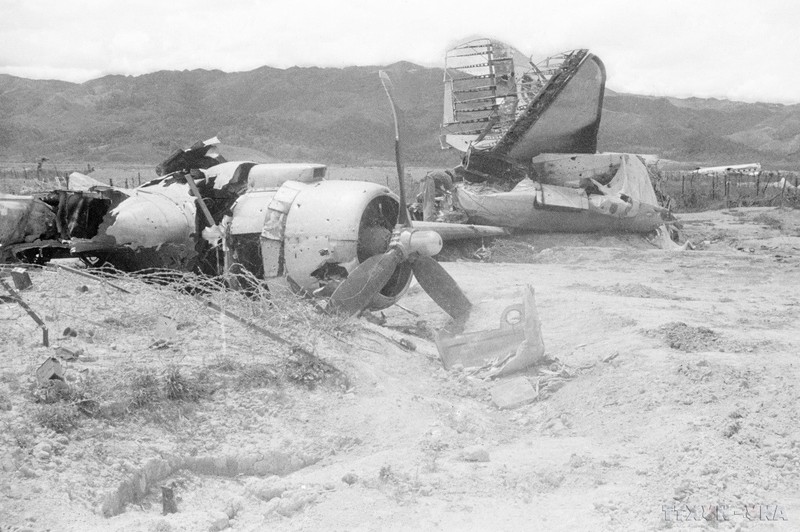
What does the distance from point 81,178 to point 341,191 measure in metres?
4.91

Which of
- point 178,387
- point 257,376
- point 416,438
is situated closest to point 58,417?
point 178,387

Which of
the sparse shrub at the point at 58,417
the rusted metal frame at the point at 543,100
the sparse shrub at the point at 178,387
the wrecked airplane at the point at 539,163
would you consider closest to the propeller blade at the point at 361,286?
the sparse shrub at the point at 178,387

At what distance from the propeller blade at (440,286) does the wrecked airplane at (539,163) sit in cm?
708

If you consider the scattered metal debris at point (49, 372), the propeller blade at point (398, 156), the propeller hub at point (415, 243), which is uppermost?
the propeller blade at point (398, 156)

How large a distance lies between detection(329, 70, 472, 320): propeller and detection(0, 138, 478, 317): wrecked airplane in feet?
0.04

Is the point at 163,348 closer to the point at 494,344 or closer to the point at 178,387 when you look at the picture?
the point at 178,387

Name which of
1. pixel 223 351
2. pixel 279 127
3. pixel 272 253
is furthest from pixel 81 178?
pixel 279 127

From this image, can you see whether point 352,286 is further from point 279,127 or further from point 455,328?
point 279,127

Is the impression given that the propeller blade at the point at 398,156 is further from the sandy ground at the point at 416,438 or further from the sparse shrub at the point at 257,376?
the sparse shrub at the point at 257,376

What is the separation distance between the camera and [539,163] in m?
17.3

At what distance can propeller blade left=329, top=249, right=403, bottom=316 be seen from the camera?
862 cm

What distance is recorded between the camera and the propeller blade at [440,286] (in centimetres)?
952

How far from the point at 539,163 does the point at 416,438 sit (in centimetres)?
1212

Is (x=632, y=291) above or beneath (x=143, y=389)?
beneath
